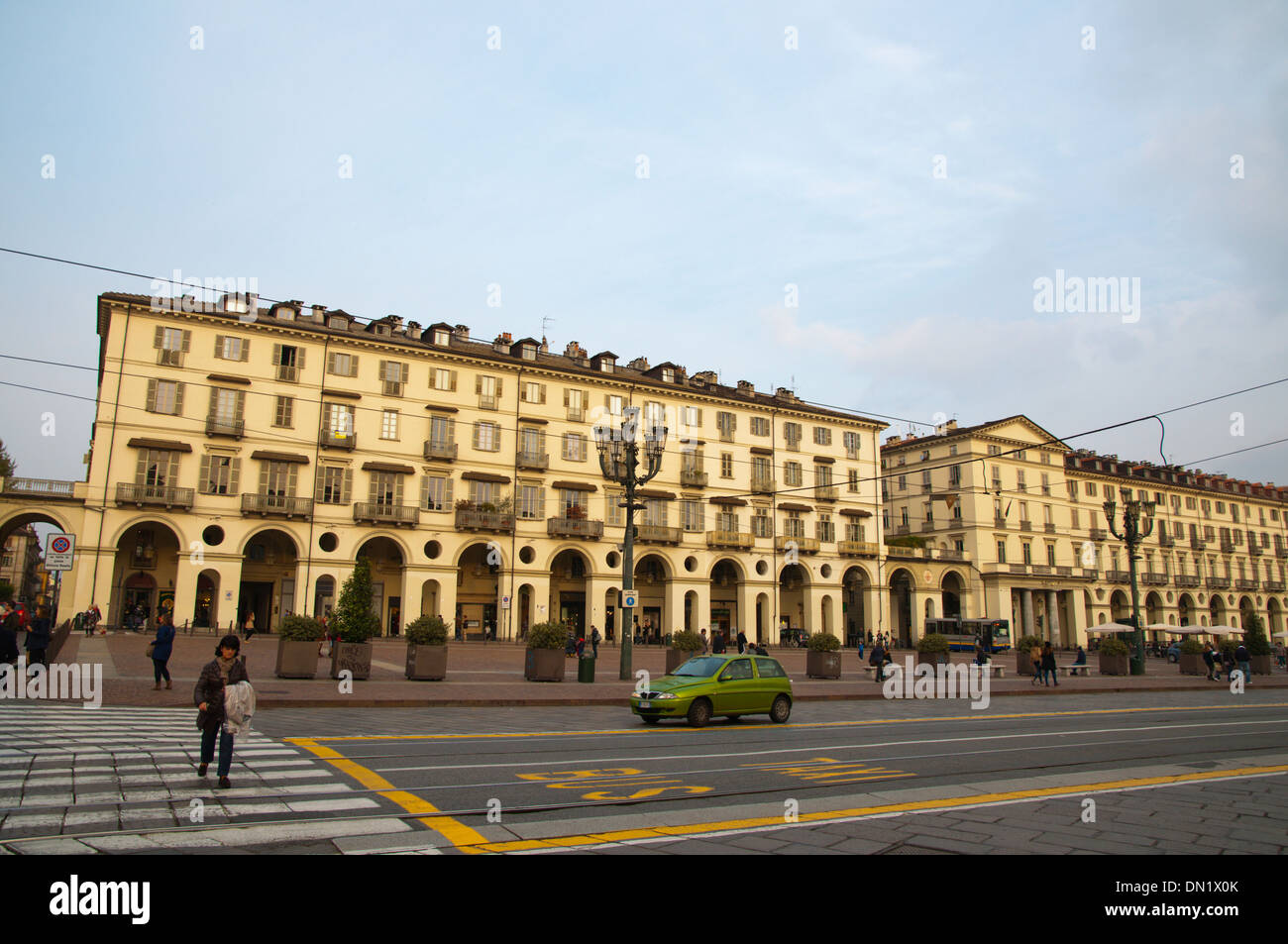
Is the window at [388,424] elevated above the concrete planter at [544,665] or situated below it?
above

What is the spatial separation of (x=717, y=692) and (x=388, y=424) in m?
35.3

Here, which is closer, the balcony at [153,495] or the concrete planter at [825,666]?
the concrete planter at [825,666]

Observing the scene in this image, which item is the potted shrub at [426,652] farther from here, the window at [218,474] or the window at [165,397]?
the window at [165,397]

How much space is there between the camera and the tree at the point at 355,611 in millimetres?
22594

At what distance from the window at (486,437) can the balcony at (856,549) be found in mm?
26219

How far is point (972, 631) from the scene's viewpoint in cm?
6094

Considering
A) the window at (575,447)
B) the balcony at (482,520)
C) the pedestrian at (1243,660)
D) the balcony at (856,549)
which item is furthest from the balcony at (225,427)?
the pedestrian at (1243,660)

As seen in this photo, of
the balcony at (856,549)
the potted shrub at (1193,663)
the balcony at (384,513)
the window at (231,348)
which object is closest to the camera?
the potted shrub at (1193,663)

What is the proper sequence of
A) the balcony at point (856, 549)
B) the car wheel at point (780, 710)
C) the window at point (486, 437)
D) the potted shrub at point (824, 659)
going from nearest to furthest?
1. the car wheel at point (780, 710)
2. the potted shrub at point (824, 659)
3. the window at point (486, 437)
4. the balcony at point (856, 549)

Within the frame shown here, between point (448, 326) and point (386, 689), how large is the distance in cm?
3372

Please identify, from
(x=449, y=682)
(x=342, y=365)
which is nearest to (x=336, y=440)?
(x=342, y=365)

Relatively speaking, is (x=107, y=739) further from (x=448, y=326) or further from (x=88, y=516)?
(x=448, y=326)

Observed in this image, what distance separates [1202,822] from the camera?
7.51m
